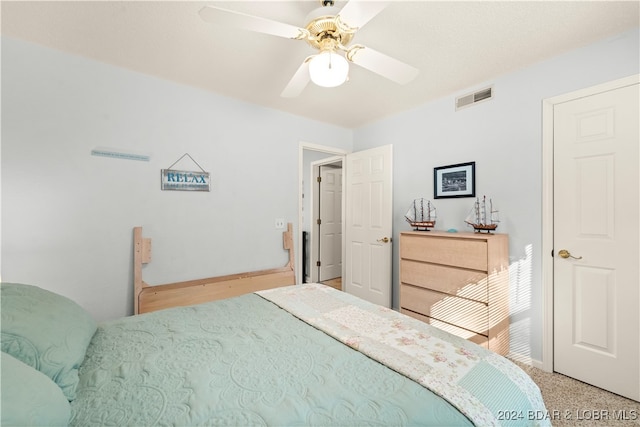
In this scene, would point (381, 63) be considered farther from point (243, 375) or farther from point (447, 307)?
point (447, 307)

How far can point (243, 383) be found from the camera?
973 millimetres

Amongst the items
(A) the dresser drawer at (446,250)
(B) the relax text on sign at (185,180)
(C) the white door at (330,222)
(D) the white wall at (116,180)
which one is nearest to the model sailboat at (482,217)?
(A) the dresser drawer at (446,250)

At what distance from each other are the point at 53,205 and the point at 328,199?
148 inches

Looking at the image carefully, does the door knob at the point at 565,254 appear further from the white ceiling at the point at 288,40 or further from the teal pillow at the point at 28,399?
the teal pillow at the point at 28,399

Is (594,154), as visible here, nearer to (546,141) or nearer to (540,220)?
(546,141)

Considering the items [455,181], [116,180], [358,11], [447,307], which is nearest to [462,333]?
[447,307]

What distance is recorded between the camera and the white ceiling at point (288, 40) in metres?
1.66

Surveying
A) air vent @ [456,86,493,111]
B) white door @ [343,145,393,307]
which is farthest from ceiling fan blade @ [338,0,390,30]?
white door @ [343,145,393,307]

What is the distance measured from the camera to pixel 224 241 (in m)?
2.85

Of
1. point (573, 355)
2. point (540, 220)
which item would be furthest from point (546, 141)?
point (573, 355)

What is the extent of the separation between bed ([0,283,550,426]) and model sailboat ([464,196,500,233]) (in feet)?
4.73

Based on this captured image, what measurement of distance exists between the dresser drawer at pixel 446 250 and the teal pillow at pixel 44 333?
8.07 feet

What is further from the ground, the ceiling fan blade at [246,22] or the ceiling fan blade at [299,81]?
the ceiling fan blade at [246,22]

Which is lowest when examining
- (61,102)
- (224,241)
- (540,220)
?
(224,241)
